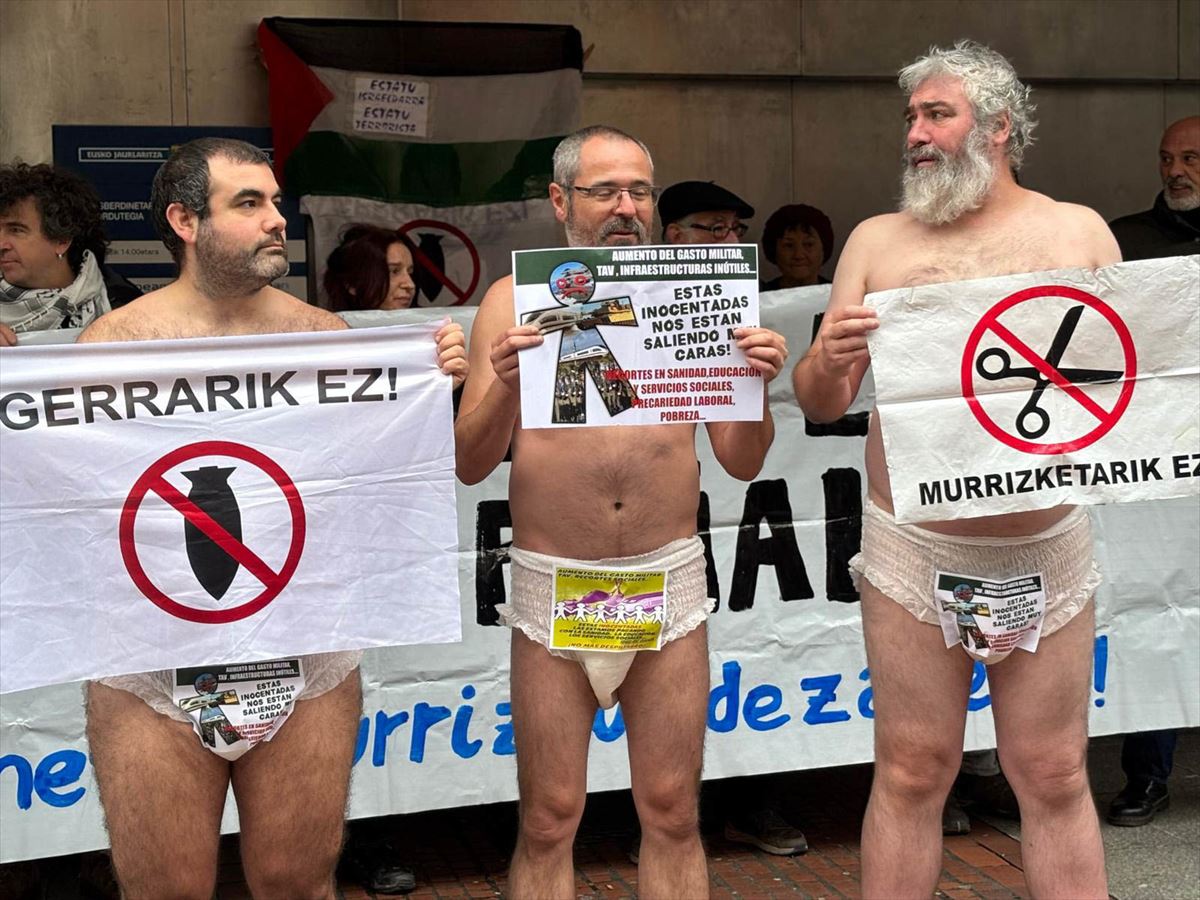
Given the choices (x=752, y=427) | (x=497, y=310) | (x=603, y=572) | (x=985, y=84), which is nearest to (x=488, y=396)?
(x=497, y=310)

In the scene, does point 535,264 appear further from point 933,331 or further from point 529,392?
point 933,331

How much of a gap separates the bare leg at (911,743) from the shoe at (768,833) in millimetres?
1575

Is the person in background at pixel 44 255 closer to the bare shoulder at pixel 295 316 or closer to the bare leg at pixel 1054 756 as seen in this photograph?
the bare shoulder at pixel 295 316

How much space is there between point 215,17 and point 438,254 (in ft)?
5.03

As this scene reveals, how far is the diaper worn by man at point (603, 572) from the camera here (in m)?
4.04

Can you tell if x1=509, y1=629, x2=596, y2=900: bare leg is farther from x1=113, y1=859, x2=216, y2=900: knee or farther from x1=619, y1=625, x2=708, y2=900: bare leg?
x1=113, y1=859, x2=216, y2=900: knee

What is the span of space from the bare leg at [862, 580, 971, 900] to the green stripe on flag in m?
4.64

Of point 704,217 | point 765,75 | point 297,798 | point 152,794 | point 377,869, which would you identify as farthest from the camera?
point 765,75

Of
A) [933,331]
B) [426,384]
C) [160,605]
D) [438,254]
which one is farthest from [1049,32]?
[160,605]

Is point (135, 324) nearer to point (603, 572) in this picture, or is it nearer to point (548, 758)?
point (603, 572)

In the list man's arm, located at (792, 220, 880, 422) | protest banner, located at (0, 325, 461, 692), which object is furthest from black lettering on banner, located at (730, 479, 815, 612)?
protest banner, located at (0, 325, 461, 692)

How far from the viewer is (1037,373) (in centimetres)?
394

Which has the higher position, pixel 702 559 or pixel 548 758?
pixel 702 559

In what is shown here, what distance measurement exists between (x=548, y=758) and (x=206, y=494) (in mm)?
1061
